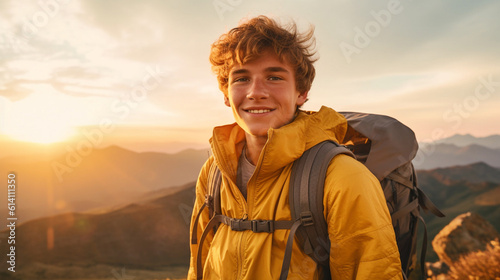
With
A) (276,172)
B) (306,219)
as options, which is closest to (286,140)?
(276,172)

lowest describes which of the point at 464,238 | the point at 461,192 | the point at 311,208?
the point at 461,192

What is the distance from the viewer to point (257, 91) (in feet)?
9.53

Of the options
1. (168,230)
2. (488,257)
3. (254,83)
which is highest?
(254,83)

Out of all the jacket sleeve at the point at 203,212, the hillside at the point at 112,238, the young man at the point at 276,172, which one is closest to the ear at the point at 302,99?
the young man at the point at 276,172

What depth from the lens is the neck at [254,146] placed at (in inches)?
123

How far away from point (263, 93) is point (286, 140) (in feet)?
1.71

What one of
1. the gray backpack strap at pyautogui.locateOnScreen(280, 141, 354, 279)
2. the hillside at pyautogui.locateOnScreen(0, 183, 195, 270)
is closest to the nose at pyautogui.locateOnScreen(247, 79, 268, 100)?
the gray backpack strap at pyautogui.locateOnScreen(280, 141, 354, 279)

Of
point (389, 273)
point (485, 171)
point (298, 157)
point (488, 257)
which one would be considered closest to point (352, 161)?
point (298, 157)

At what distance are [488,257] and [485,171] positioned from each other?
17.3m

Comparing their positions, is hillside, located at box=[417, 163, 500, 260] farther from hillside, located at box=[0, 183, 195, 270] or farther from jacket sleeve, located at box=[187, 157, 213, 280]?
jacket sleeve, located at box=[187, 157, 213, 280]

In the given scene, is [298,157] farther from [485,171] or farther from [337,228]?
[485,171]

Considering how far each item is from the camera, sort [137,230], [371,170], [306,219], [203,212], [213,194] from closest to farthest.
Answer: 1. [306,219]
2. [371,170]
3. [213,194]
4. [203,212]
5. [137,230]

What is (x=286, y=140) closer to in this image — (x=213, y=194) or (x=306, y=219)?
(x=306, y=219)

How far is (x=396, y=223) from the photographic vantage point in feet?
10.3
